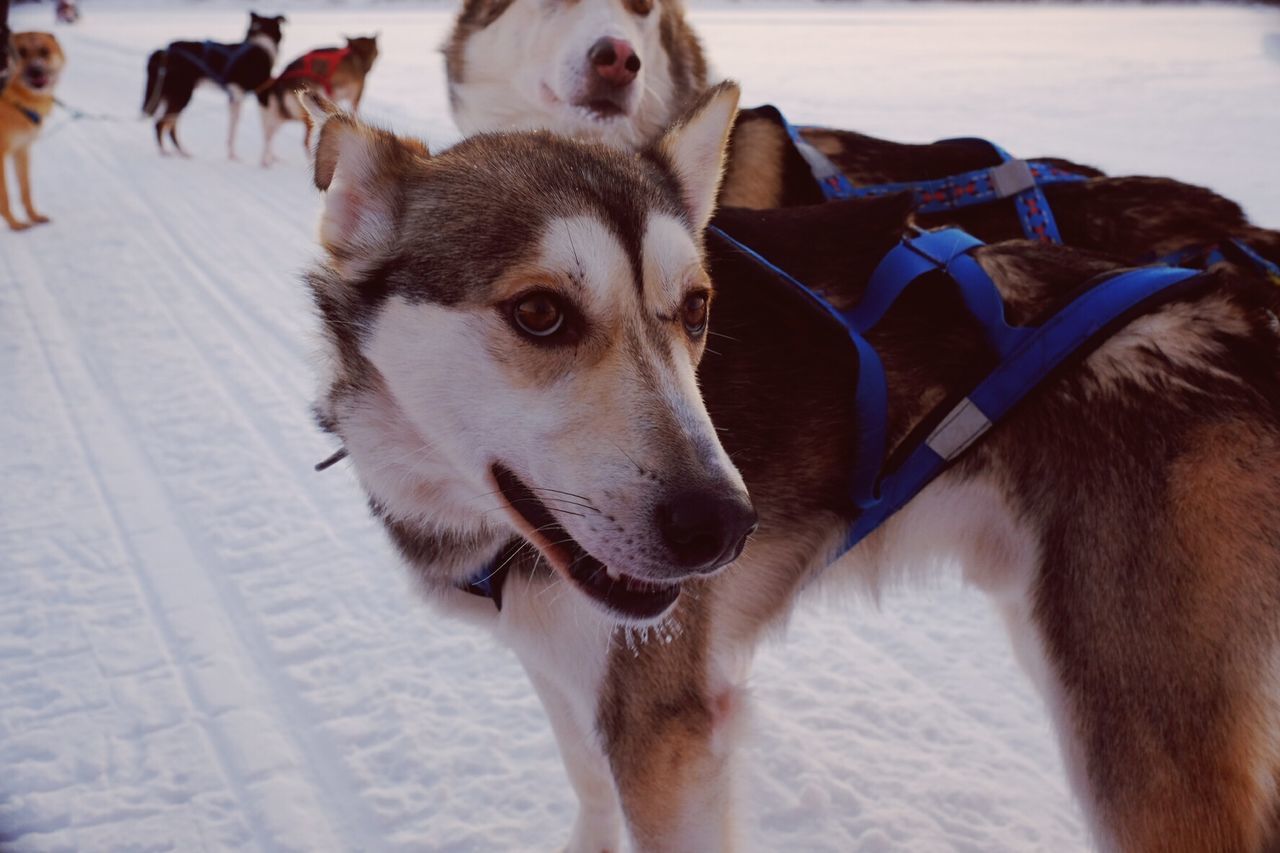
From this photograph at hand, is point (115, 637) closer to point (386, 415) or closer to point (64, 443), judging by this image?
point (64, 443)

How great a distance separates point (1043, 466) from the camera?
1.79m

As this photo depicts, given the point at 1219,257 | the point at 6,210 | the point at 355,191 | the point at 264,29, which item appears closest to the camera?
the point at 355,191

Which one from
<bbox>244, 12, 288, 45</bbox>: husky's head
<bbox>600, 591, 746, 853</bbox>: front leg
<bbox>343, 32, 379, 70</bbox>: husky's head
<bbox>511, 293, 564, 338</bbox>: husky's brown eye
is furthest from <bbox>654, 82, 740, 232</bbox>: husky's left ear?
<bbox>244, 12, 288, 45</bbox>: husky's head

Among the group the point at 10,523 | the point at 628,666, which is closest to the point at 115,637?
the point at 10,523

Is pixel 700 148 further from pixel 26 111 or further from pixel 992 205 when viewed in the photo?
pixel 26 111

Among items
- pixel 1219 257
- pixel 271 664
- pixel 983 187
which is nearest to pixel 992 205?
pixel 983 187

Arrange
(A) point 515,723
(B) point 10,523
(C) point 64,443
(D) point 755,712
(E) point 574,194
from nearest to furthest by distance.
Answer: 1. (E) point 574,194
2. (D) point 755,712
3. (A) point 515,723
4. (B) point 10,523
5. (C) point 64,443

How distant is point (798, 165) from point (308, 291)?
5.66 feet

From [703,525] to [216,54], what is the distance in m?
13.0

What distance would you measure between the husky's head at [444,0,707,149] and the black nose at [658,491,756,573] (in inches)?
69.5

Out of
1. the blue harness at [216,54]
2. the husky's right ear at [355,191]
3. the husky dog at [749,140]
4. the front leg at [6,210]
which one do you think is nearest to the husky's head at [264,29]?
the blue harness at [216,54]

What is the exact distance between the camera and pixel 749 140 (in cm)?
298

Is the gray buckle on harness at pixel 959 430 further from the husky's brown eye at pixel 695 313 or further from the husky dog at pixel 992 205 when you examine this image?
the husky dog at pixel 992 205

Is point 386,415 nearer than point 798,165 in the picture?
Yes
